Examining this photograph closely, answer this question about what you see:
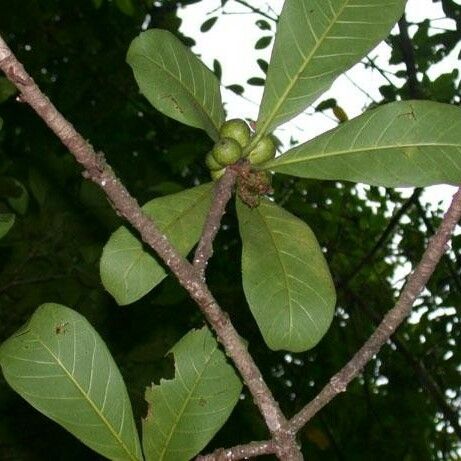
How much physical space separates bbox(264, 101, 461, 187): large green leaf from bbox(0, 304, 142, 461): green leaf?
42 centimetres

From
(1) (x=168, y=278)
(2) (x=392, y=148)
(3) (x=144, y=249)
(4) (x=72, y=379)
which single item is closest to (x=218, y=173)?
(3) (x=144, y=249)

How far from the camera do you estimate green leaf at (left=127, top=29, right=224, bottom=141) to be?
1208mm

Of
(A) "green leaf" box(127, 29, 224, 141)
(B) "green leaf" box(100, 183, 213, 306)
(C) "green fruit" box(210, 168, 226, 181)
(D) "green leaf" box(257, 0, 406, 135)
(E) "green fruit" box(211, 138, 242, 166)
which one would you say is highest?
(D) "green leaf" box(257, 0, 406, 135)

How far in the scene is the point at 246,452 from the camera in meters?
0.93

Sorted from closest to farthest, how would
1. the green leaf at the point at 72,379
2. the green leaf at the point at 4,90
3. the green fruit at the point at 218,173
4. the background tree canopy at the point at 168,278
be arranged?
the green leaf at the point at 72,379 < the green fruit at the point at 218,173 < the green leaf at the point at 4,90 < the background tree canopy at the point at 168,278

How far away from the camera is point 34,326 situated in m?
1.12

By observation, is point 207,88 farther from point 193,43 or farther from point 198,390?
point 193,43

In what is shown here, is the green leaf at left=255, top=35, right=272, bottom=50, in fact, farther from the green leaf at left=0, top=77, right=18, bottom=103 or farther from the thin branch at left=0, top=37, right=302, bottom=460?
the thin branch at left=0, top=37, right=302, bottom=460

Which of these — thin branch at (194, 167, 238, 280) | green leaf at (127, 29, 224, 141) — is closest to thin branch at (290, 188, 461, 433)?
thin branch at (194, 167, 238, 280)

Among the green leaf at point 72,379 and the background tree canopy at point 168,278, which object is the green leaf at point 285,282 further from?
the background tree canopy at point 168,278

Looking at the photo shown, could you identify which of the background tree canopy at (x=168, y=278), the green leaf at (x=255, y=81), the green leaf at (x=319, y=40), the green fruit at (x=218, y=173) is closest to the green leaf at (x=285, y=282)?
the green fruit at (x=218, y=173)

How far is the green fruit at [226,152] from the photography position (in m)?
1.16

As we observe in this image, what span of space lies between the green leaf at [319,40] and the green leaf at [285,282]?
0.16 meters

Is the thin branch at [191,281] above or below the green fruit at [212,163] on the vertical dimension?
below
